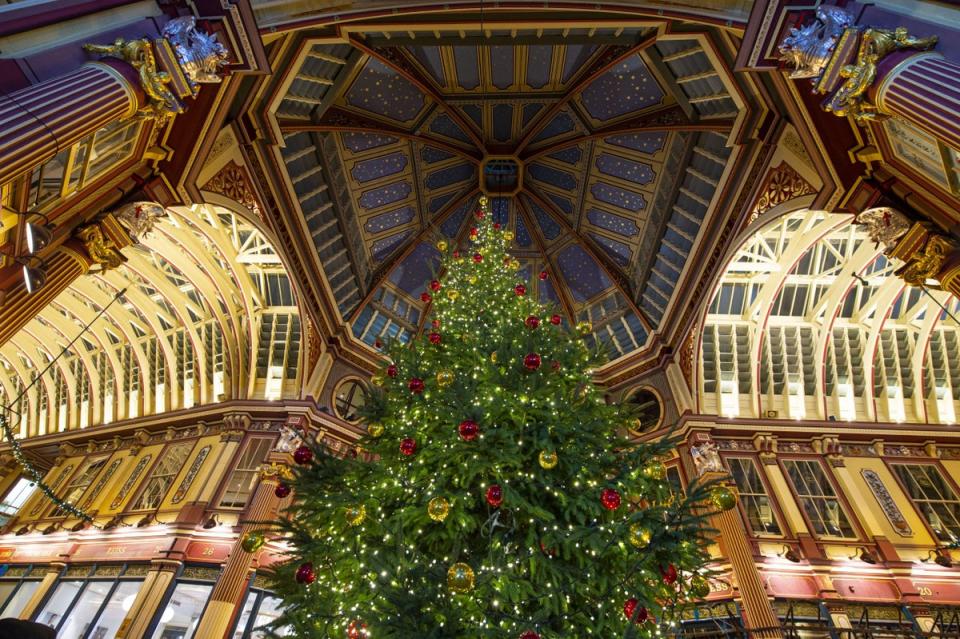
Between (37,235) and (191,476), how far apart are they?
10962 mm

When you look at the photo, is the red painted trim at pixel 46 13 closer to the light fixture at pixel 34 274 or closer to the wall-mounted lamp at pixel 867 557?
the light fixture at pixel 34 274

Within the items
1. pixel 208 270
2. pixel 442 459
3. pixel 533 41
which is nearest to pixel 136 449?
pixel 208 270

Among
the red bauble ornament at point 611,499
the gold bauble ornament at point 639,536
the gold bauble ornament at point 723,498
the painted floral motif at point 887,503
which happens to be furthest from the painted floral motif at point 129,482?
the painted floral motif at point 887,503

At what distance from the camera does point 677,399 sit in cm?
1498

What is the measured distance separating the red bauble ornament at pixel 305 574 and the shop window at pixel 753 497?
12.5m

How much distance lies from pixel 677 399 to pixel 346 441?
11.2 m

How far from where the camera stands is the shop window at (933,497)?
1242 centimetres

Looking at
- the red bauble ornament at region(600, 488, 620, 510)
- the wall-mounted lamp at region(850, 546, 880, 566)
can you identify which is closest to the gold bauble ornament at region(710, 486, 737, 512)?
the red bauble ornament at region(600, 488, 620, 510)

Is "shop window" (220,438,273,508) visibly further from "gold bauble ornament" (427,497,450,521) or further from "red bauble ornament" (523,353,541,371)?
"red bauble ornament" (523,353,541,371)

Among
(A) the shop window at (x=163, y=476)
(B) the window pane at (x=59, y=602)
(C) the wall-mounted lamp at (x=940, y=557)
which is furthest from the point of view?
(A) the shop window at (x=163, y=476)

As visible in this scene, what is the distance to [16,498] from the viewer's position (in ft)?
58.4

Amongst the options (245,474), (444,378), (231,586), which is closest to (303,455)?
(444,378)

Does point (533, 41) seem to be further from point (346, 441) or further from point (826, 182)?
point (346, 441)

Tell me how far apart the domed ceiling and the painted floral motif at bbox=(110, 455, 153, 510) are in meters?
8.26
